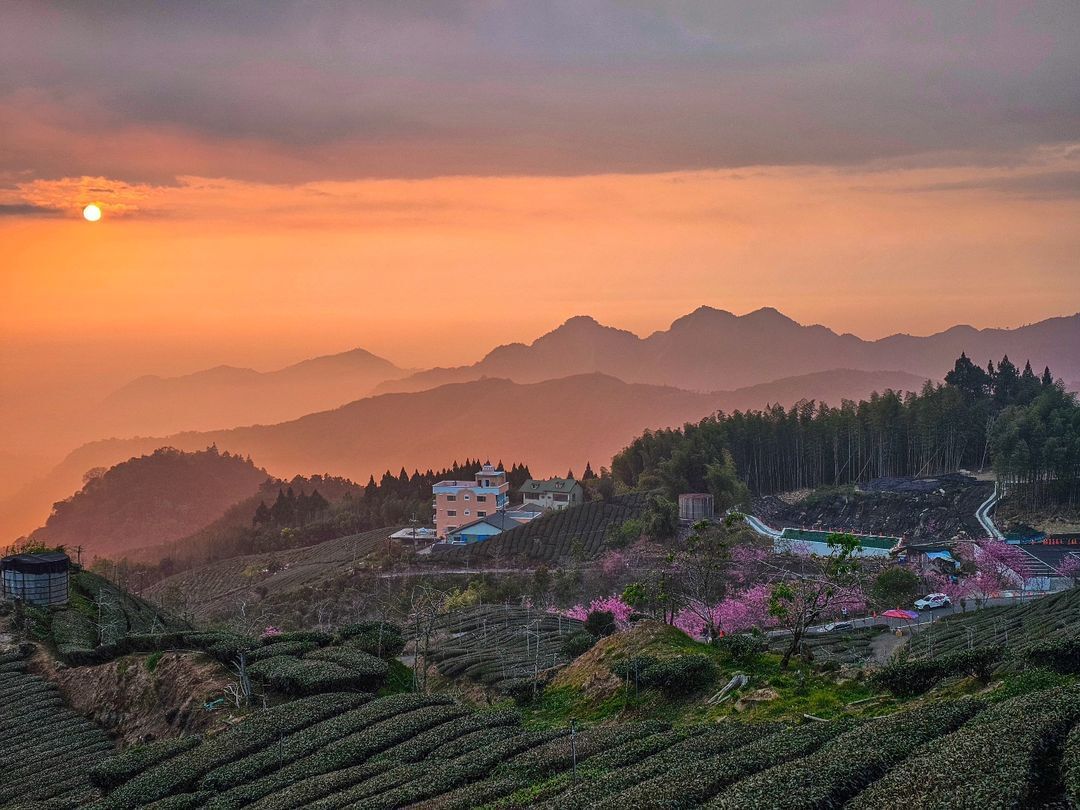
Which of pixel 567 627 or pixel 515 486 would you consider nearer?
pixel 567 627

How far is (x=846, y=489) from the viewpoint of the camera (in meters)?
95.1

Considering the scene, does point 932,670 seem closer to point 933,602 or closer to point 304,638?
point 304,638

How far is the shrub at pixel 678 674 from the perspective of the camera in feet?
92.3

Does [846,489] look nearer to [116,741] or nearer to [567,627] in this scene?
[567,627]

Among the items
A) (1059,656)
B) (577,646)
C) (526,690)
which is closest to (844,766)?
(1059,656)

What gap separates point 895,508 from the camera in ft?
283

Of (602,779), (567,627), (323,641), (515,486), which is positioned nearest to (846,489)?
(515,486)

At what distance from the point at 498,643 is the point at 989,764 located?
109 feet

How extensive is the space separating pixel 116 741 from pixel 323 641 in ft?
26.0

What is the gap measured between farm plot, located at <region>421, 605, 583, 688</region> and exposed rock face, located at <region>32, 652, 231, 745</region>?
9812mm

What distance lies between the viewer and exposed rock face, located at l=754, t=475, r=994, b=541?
81.2m

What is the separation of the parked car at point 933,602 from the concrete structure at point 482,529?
136 feet

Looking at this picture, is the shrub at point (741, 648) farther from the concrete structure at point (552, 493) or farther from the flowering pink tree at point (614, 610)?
the concrete structure at point (552, 493)

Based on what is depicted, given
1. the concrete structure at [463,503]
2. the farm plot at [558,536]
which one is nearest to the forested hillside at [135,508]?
the concrete structure at [463,503]
